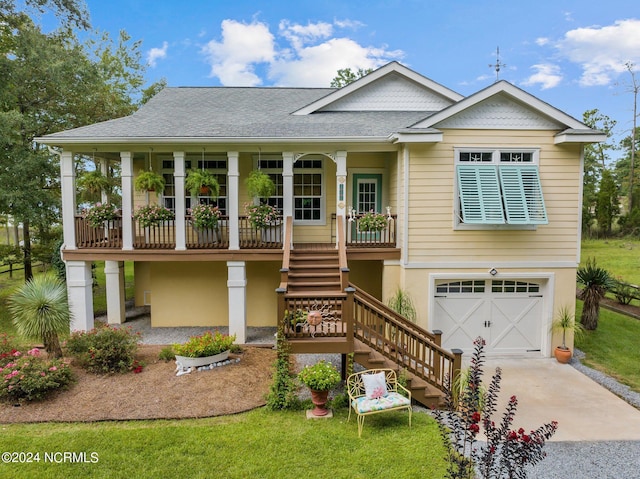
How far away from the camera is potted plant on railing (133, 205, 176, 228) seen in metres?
9.73

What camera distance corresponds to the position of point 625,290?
14875mm

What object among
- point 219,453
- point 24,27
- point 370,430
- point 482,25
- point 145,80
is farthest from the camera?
point 145,80

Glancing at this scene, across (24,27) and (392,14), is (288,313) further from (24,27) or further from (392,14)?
(392,14)

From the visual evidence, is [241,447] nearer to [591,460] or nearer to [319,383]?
[319,383]

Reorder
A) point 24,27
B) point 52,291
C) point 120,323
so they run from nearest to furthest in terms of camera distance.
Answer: point 52,291 < point 120,323 < point 24,27

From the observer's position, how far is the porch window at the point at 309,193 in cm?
1125

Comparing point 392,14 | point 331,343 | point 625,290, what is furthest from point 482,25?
point 331,343

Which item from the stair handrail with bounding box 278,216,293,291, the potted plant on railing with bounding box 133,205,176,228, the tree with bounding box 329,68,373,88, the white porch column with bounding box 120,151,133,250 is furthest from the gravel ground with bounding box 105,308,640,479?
the tree with bounding box 329,68,373,88

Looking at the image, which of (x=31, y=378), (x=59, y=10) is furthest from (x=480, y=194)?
(x=59, y=10)

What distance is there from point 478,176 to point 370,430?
20.9 feet

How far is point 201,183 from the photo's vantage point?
9.66 m

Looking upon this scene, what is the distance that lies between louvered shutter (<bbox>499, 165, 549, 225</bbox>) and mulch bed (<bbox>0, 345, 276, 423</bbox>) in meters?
6.76

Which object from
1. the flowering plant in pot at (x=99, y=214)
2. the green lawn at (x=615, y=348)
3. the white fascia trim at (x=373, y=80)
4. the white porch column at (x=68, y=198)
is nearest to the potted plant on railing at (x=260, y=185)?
the white fascia trim at (x=373, y=80)

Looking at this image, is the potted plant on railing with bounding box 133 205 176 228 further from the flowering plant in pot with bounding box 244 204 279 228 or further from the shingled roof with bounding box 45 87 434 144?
the flowering plant in pot with bounding box 244 204 279 228
